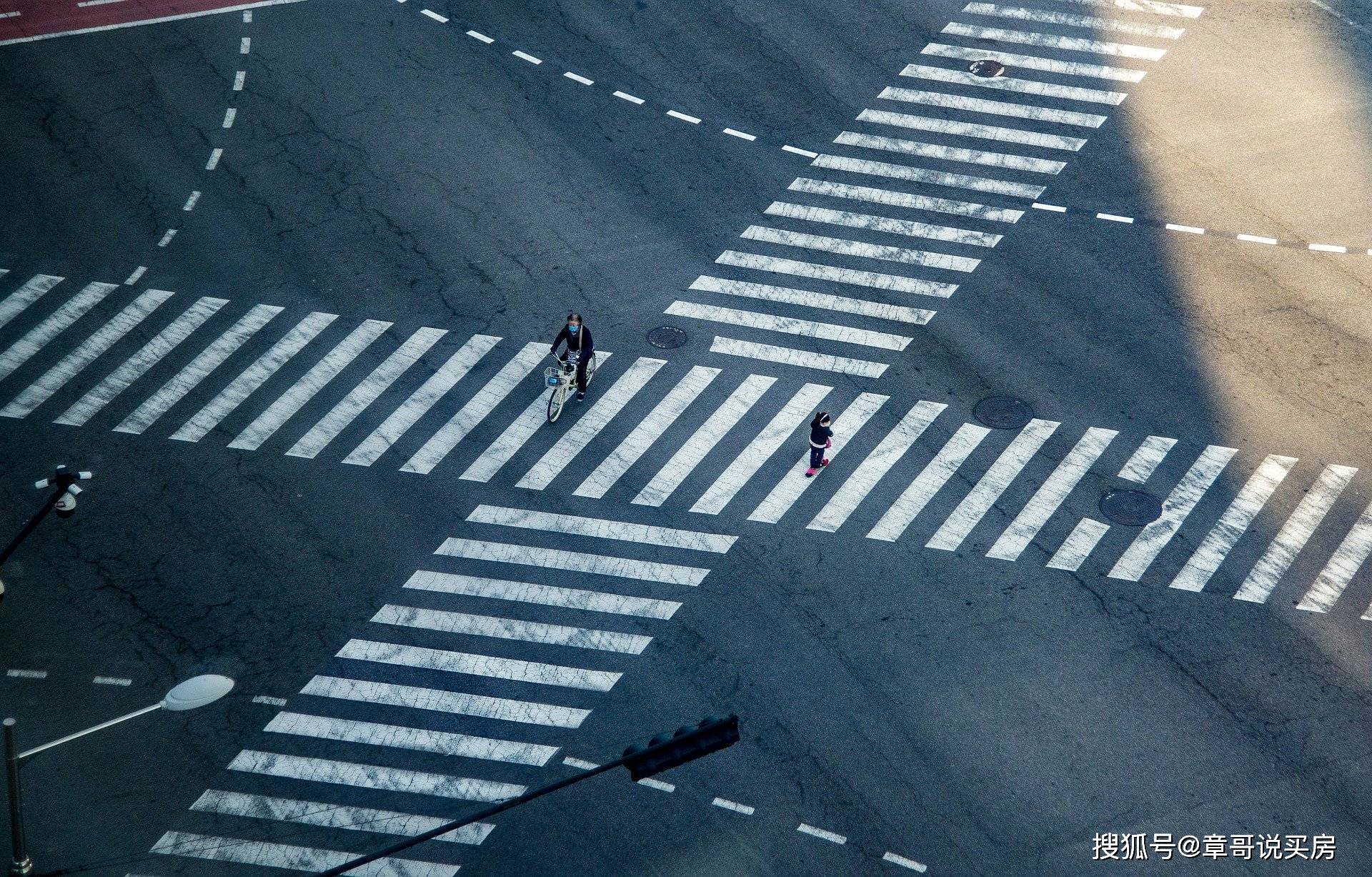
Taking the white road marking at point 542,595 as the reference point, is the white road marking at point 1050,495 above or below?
below

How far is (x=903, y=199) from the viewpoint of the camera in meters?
28.2

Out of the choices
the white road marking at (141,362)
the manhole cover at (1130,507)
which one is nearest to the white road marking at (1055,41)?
the manhole cover at (1130,507)

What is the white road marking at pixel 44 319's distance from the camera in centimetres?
2502

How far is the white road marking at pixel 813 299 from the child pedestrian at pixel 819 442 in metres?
3.40

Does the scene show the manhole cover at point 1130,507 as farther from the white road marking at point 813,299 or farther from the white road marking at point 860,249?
the white road marking at point 860,249

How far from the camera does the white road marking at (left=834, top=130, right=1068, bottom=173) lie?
28953 mm

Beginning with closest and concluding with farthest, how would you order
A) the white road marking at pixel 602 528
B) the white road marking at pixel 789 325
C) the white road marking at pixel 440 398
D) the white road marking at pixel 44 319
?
the white road marking at pixel 602 528 → the white road marking at pixel 440 398 → the white road marking at pixel 44 319 → the white road marking at pixel 789 325

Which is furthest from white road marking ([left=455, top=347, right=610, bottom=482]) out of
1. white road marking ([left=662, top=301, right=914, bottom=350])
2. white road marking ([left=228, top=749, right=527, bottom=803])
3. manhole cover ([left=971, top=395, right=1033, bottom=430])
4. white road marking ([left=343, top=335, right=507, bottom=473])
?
manhole cover ([left=971, top=395, right=1033, bottom=430])

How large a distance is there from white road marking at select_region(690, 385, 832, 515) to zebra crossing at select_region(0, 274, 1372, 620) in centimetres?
3

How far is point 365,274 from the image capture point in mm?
26625

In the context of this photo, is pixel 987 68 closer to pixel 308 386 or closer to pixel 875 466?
pixel 875 466

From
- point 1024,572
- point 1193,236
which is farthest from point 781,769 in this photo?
point 1193,236

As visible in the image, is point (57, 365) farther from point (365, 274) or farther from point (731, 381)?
point (731, 381)

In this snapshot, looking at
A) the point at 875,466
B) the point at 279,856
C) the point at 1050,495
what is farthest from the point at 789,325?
the point at 279,856
